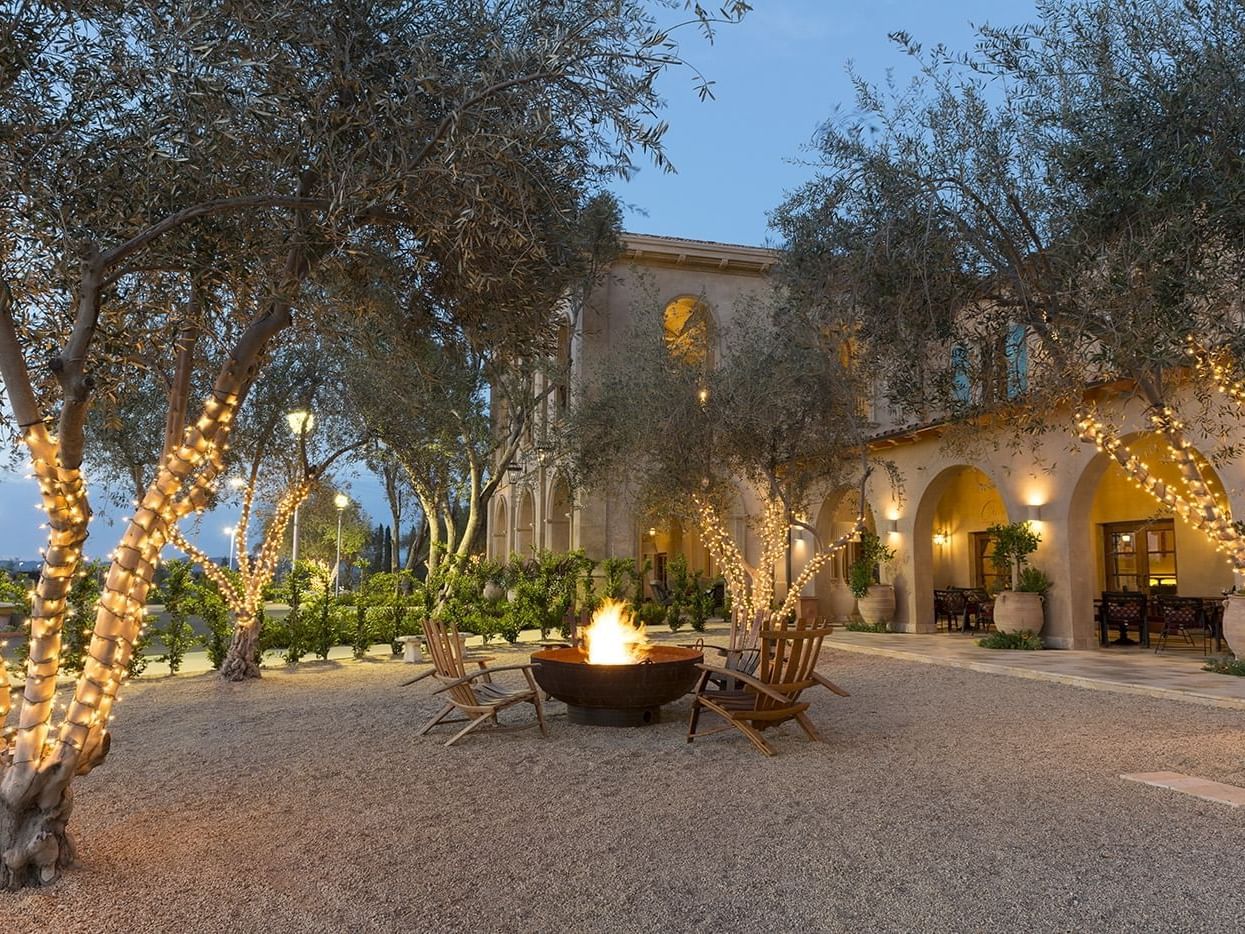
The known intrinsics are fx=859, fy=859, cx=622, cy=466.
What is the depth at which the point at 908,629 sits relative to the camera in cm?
1545

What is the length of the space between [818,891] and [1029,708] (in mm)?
5151

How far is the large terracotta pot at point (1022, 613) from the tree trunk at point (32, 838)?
39.2 feet

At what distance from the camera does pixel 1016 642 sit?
12.3 m

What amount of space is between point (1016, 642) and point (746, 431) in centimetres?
491

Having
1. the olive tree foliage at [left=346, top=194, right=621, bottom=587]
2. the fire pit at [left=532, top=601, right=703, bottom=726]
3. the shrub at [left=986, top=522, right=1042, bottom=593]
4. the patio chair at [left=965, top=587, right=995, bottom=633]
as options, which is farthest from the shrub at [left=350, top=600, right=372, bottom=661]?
the patio chair at [left=965, top=587, right=995, bottom=633]

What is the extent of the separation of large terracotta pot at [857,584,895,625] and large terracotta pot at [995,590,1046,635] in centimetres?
335

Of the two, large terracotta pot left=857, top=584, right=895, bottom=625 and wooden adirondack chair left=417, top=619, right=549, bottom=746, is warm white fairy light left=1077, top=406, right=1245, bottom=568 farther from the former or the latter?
large terracotta pot left=857, top=584, right=895, bottom=625

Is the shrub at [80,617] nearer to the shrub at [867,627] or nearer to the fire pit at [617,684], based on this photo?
the fire pit at [617,684]

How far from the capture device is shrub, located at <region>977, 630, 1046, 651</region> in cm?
1213

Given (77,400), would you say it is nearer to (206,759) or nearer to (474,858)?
(474,858)

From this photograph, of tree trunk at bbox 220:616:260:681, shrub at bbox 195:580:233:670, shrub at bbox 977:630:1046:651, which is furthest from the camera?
shrub at bbox 977:630:1046:651

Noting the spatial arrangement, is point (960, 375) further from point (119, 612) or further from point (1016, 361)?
point (119, 612)

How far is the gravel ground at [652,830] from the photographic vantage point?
3176 millimetres

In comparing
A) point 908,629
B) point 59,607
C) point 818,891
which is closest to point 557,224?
point 59,607
